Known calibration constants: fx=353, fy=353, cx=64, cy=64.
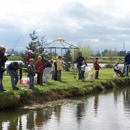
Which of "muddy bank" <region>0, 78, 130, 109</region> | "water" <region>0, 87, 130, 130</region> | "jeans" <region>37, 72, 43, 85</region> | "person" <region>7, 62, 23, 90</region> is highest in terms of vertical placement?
"person" <region>7, 62, 23, 90</region>

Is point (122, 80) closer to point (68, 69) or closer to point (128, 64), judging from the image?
point (128, 64)

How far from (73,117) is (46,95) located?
3541 mm

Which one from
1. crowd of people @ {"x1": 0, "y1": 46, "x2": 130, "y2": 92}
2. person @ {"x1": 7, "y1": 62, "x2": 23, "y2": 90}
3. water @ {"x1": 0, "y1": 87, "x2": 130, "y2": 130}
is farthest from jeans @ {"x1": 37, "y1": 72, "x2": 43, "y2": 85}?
water @ {"x1": 0, "y1": 87, "x2": 130, "y2": 130}

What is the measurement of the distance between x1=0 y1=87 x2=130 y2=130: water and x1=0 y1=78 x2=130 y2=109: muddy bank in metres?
0.44

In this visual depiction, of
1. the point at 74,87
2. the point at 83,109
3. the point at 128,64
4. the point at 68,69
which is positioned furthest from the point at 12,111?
the point at 68,69

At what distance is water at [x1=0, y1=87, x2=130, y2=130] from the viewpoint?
11.4m

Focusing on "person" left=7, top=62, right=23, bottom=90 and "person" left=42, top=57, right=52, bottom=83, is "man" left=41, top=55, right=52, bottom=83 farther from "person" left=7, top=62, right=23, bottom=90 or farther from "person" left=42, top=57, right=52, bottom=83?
"person" left=7, top=62, right=23, bottom=90

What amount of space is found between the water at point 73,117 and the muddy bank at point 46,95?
0.44 m

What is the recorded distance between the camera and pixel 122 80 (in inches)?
1003

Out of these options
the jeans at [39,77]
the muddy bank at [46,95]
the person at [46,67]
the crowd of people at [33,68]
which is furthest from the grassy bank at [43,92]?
the person at [46,67]

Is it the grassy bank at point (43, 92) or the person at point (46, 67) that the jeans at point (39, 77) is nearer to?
the grassy bank at point (43, 92)

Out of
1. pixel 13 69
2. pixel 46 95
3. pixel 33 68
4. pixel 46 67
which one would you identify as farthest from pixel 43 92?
pixel 46 67

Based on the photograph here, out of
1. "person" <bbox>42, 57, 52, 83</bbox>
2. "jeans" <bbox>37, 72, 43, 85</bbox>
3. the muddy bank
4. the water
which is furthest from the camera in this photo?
"person" <bbox>42, 57, 52, 83</bbox>

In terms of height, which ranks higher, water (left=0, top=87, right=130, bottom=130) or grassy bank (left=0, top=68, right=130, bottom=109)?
grassy bank (left=0, top=68, right=130, bottom=109)
